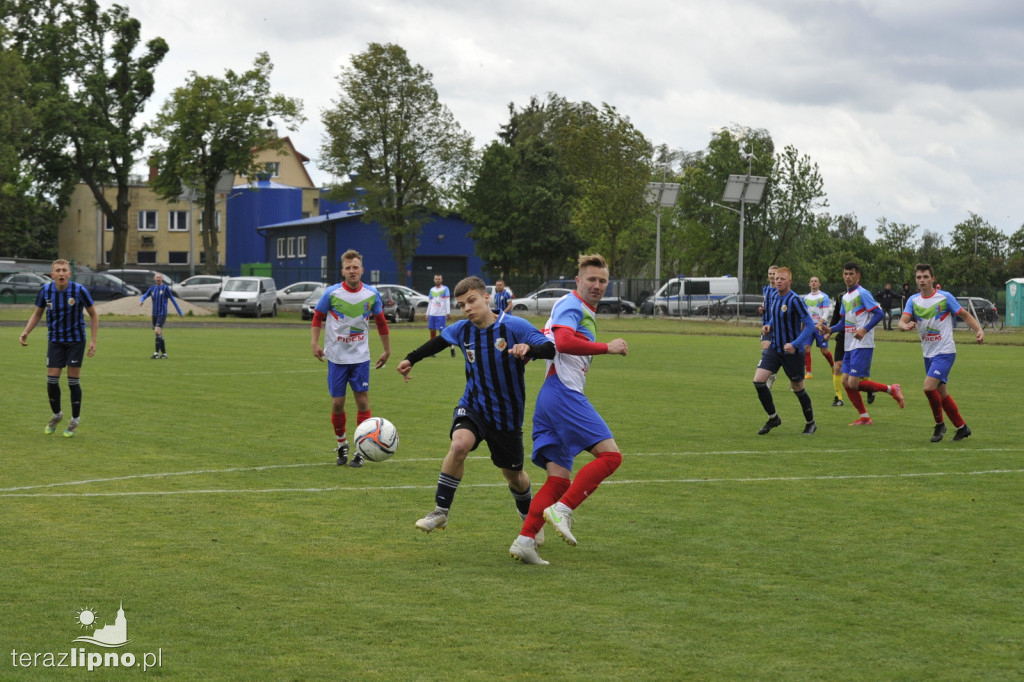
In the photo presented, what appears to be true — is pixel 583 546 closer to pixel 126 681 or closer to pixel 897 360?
pixel 126 681

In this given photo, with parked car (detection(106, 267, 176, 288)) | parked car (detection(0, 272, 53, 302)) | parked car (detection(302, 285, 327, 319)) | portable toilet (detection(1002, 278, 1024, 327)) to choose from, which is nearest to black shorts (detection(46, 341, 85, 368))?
parked car (detection(302, 285, 327, 319))

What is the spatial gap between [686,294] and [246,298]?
2516 centimetres

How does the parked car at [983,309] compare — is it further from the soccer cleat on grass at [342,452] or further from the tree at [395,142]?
the soccer cleat on grass at [342,452]

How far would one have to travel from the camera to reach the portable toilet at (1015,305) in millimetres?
57531

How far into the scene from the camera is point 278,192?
9531 centimetres

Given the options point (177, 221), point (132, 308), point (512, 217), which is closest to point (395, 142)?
point (512, 217)

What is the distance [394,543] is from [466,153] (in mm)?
63639

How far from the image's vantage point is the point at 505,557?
777 cm

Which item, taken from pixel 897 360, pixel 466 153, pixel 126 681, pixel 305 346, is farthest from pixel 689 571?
pixel 466 153

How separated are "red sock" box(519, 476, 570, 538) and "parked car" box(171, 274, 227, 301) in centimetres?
5704

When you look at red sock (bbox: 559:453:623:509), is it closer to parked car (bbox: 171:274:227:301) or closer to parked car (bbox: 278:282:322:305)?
parked car (bbox: 278:282:322:305)

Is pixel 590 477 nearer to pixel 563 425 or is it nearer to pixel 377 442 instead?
pixel 563 425

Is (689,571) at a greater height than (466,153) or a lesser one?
lesser

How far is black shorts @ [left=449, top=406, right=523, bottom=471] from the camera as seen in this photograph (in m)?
7.90
